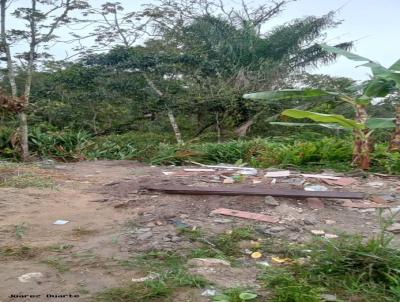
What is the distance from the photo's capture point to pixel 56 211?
3600 millimetres

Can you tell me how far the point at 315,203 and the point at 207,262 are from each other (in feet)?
5.00

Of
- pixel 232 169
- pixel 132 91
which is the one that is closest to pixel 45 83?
pixel 132 91

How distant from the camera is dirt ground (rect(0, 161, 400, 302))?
2.22 metres

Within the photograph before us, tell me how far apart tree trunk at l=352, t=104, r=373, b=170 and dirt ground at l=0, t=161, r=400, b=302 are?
346 mm

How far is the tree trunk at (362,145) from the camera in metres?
5.06

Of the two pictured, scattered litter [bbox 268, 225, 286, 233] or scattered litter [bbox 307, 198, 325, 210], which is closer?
scattered litter [bbox 268, 225, 286, 233]

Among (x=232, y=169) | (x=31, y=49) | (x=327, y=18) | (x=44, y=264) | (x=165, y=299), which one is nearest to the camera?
(x=165, y=299)

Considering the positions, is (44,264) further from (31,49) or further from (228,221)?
(31,49)

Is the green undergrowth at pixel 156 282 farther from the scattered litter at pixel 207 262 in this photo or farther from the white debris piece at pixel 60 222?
the white debris piece at pixel 60 222

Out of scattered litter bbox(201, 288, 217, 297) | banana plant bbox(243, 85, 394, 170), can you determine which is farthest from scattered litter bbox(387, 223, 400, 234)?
banana plant bbox(243, 85, 394, 170)

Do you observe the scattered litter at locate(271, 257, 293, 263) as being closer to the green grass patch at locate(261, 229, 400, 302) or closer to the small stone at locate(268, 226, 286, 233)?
the green grass patch at locate(261, 229, 400, 302)

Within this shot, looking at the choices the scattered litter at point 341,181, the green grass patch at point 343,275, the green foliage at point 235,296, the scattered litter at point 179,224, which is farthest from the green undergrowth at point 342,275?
the scattered litter at point 341,181

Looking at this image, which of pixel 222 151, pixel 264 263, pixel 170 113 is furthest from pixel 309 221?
pixel 170 113

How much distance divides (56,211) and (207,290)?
195 centimetres
